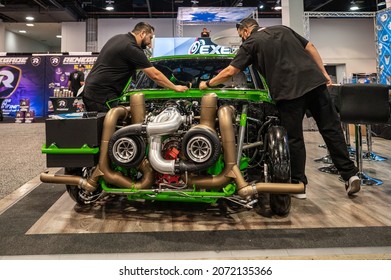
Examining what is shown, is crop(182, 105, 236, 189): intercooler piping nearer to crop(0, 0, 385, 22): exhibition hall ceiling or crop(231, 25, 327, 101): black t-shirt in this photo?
crop(231, 25, 327, 101): black t-shirt

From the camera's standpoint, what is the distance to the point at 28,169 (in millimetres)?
4469

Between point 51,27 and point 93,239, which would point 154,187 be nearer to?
point 93,239

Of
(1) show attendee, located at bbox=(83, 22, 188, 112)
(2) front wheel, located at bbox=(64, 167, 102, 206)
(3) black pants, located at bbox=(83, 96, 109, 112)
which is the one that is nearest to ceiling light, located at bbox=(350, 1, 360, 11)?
(1) show attendee, located at bbox=(83, 22, 188, 112)

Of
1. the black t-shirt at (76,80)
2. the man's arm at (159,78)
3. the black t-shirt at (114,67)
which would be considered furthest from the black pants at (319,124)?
the black t-shirt at (76,80)

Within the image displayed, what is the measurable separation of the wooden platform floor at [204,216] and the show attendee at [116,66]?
1.00 meters

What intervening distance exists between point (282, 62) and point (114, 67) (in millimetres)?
1530

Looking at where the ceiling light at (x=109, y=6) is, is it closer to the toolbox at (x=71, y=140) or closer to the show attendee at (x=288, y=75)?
the show attendee at (x=288, y=75)

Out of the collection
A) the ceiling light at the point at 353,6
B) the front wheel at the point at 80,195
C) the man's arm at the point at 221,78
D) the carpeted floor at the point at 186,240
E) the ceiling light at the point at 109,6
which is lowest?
the carpeted floor at the point at 186,240

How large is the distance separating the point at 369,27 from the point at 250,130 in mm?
16534

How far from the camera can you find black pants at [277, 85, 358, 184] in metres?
2.83

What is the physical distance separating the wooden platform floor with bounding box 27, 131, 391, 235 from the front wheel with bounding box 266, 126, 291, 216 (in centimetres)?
10

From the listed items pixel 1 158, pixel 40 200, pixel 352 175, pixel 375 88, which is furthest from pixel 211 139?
pixel 1 158

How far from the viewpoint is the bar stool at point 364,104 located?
11.2ft

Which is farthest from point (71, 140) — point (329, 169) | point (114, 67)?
point (329, 169)
